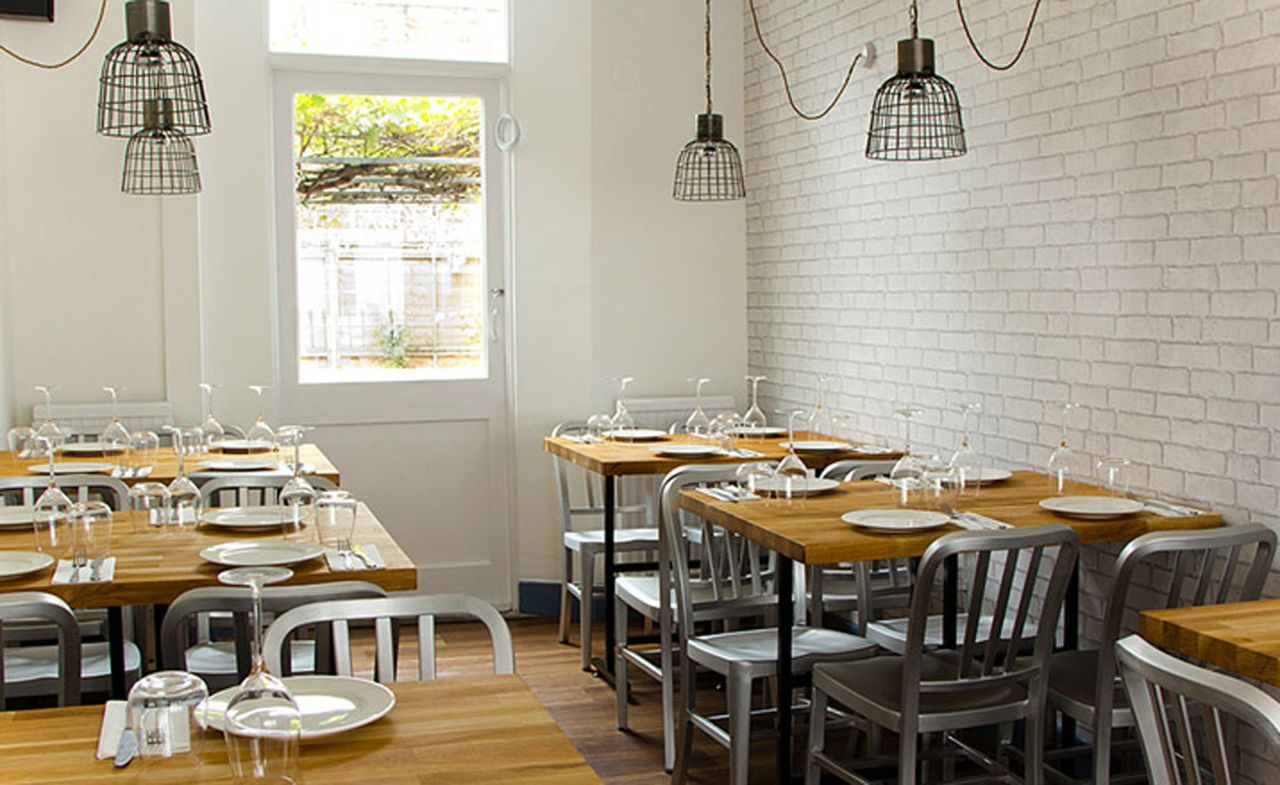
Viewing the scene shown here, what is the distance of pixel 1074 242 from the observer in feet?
14.9

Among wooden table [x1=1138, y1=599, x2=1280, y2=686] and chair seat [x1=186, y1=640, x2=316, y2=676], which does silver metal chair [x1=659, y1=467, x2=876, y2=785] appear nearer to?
chair seat [x1=186, y1=640, x2=316, y2=676]

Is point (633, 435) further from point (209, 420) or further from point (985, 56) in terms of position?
point (985, 56)

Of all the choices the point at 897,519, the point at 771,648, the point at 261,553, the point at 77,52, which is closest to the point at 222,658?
the point at 261,553

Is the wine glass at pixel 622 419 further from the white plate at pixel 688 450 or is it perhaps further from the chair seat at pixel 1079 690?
the chair seat at pixel 1079 690

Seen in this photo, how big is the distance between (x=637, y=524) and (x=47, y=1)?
3.65 m

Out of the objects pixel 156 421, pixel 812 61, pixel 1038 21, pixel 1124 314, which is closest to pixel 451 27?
pixel 812 61

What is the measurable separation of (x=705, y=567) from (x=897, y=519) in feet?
3.87

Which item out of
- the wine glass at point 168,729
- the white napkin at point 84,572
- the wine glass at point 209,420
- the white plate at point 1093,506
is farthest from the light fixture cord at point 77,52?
the wine glass at point 168,729

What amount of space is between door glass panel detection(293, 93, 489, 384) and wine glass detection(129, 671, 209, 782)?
5144 mm

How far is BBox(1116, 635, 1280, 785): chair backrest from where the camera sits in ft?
6.20

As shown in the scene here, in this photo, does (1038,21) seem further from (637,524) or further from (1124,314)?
(637,524)

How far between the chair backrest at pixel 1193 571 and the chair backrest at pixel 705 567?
1.24 meters

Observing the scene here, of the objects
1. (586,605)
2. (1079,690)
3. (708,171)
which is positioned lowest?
(586,605)

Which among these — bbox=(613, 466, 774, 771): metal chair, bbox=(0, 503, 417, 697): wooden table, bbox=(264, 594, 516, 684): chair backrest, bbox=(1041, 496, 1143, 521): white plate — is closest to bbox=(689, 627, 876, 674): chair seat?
bbox=(613, 466, 774, 771): metal chair
